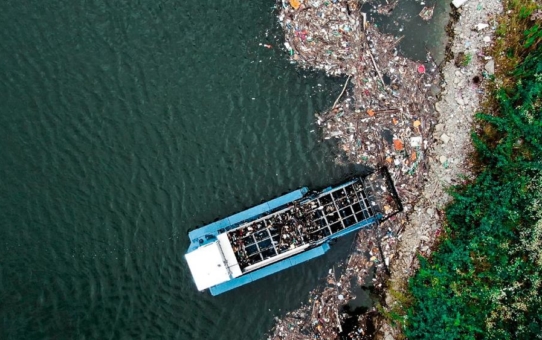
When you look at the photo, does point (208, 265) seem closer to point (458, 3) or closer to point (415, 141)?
point (415, 141)

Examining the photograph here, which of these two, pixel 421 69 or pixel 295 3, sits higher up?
pixel 295 3

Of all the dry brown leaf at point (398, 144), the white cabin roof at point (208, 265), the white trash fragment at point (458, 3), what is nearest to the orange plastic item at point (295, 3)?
the white trash fragment at point (458, 3)

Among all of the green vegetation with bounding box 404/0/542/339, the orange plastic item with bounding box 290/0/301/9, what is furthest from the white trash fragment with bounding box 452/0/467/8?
the orange plastic item with bounding box 290/0/301/9

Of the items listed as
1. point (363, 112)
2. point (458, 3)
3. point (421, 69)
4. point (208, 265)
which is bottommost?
point (208, 265)

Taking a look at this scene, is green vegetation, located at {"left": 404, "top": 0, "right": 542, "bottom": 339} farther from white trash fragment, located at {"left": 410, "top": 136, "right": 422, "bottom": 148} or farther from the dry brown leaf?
the dry brown leaf

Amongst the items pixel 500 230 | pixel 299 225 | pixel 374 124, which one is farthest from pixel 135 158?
pixel 500 230

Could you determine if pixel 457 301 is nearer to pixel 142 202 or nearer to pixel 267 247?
pixel 267 247

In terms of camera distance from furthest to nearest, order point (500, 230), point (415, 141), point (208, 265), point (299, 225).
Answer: point (415, 141) < point (299, 225) < point (500, 230) < point (208, 265)
